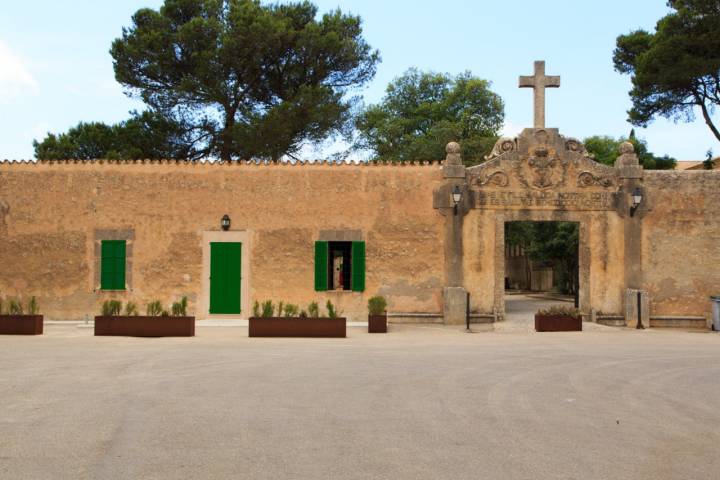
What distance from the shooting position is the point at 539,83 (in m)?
17.0

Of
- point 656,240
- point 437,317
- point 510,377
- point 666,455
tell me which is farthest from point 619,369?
point 656,240

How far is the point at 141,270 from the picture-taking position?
16.4 metres

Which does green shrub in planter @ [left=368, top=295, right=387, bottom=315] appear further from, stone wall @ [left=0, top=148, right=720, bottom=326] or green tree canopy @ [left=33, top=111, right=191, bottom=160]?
green tree canopy @ [left=33, top=111, right=191, bottom=160]

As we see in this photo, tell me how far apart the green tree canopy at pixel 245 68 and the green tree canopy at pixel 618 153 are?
10.2 m

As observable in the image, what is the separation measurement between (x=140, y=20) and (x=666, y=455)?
2715cm

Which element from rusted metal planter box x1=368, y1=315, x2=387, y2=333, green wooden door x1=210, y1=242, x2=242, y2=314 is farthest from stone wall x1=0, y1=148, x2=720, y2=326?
rusted metal planter box x1=368, y1=315, x2=387, y2=333

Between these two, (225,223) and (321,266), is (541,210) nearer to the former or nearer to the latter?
(321,266)

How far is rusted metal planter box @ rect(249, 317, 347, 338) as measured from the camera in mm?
13555

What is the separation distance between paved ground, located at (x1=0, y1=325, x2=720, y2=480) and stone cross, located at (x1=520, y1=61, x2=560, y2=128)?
23.8 feet

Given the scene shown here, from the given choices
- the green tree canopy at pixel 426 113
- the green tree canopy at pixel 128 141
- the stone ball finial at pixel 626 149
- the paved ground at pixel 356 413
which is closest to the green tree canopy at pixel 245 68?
the green tree canopy at pixel 128 141

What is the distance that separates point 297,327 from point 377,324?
1.84 metres

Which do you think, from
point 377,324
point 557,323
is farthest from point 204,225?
point 557,323

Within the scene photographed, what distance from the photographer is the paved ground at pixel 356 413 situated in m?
4.82

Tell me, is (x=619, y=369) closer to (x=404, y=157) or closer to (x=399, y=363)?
(x=399, y=363)
